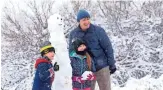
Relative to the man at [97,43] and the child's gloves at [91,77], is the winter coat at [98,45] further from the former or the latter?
the child's gloves at [91,77]

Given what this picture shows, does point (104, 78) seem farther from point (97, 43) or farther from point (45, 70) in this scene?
point (45, 70)

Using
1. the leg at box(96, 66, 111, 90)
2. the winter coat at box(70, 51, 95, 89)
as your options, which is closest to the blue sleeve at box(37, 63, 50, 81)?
the winter coat at box(70, 51, 95, 89)

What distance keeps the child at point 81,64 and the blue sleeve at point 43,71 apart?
45cm

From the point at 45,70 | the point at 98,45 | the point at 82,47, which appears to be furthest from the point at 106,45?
the point at 45,70

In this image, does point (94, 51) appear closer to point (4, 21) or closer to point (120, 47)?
point (120, 47)

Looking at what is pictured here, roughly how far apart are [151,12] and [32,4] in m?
4.14

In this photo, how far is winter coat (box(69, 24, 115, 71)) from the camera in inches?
204

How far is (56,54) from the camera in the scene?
5.48m

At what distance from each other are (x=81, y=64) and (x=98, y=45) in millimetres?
317

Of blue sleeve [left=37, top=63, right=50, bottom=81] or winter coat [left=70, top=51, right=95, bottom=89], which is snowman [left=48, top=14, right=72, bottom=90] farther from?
blue sleeve [left=37, top=63, right=50, bottom=81]

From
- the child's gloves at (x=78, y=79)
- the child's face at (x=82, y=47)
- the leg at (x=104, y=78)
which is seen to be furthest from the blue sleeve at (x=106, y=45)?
the child's gloves at (x=78, y=79)

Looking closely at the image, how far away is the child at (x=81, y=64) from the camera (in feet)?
16.9

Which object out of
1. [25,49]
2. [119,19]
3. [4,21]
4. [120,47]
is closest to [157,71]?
[120,47]

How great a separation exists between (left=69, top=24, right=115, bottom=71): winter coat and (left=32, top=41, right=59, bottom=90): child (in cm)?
43
